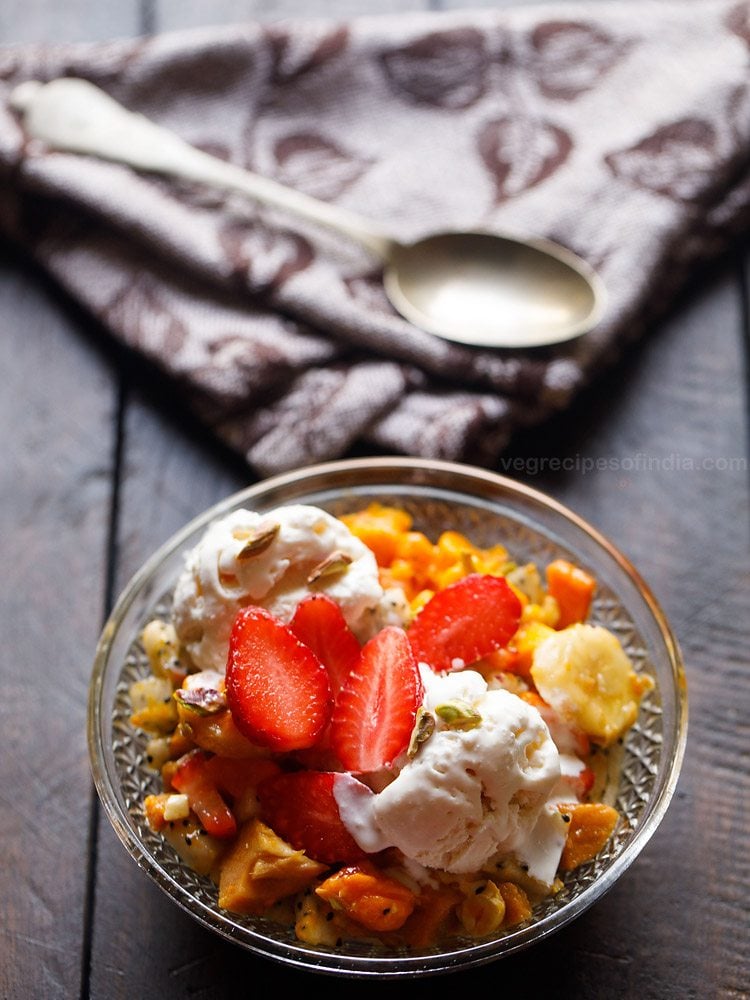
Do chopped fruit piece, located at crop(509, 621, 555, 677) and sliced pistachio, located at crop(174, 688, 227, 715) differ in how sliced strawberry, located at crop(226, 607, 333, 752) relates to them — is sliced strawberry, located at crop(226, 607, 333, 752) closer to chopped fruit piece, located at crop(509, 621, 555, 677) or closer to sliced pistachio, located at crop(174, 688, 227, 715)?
sliced pistachio, located at crop(174, 688, 227, 715)

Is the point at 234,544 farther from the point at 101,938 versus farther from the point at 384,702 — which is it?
the point at 101,938

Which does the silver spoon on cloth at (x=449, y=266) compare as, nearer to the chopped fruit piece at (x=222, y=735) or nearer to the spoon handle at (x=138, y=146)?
the spoon handle at (x=138, y=146)

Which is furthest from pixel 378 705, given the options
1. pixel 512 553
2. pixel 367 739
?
pixel 512 553

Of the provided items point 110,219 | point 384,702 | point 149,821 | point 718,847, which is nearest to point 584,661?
point 384,702

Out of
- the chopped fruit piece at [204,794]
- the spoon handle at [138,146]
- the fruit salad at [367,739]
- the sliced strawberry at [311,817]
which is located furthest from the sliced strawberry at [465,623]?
the spoon handle at [138,146]

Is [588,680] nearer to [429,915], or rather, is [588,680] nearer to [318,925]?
[429,915]

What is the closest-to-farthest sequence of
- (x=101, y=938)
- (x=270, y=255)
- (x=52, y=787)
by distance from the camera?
(x=101, y=938) → (x=52, y=787) → (x=270, y=255)
